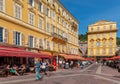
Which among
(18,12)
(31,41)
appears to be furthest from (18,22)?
(31,41)

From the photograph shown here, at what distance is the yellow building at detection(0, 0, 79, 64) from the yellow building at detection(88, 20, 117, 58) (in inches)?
1511

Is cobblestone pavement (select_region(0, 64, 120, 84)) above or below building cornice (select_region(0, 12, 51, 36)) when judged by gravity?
below

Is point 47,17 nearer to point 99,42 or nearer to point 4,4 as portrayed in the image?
point 4,4

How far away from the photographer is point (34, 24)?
28891 millimetres

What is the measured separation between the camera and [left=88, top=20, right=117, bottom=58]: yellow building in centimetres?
8025

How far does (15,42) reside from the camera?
23469 mm

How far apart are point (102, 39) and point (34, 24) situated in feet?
188

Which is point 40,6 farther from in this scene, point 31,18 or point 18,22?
point 18,22

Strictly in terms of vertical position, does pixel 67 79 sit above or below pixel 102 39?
below

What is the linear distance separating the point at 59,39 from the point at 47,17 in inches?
284

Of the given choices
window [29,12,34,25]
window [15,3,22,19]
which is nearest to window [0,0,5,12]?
window [15,3,22,19]

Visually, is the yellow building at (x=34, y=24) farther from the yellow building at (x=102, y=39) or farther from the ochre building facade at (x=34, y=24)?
the yellow building at (x=102, y=39)

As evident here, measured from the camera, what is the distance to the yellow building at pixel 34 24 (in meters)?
22.2

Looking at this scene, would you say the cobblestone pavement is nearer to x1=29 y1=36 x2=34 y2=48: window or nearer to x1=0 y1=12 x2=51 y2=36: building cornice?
x1=0 y1=12 x2=51 y2=36: building cornice
